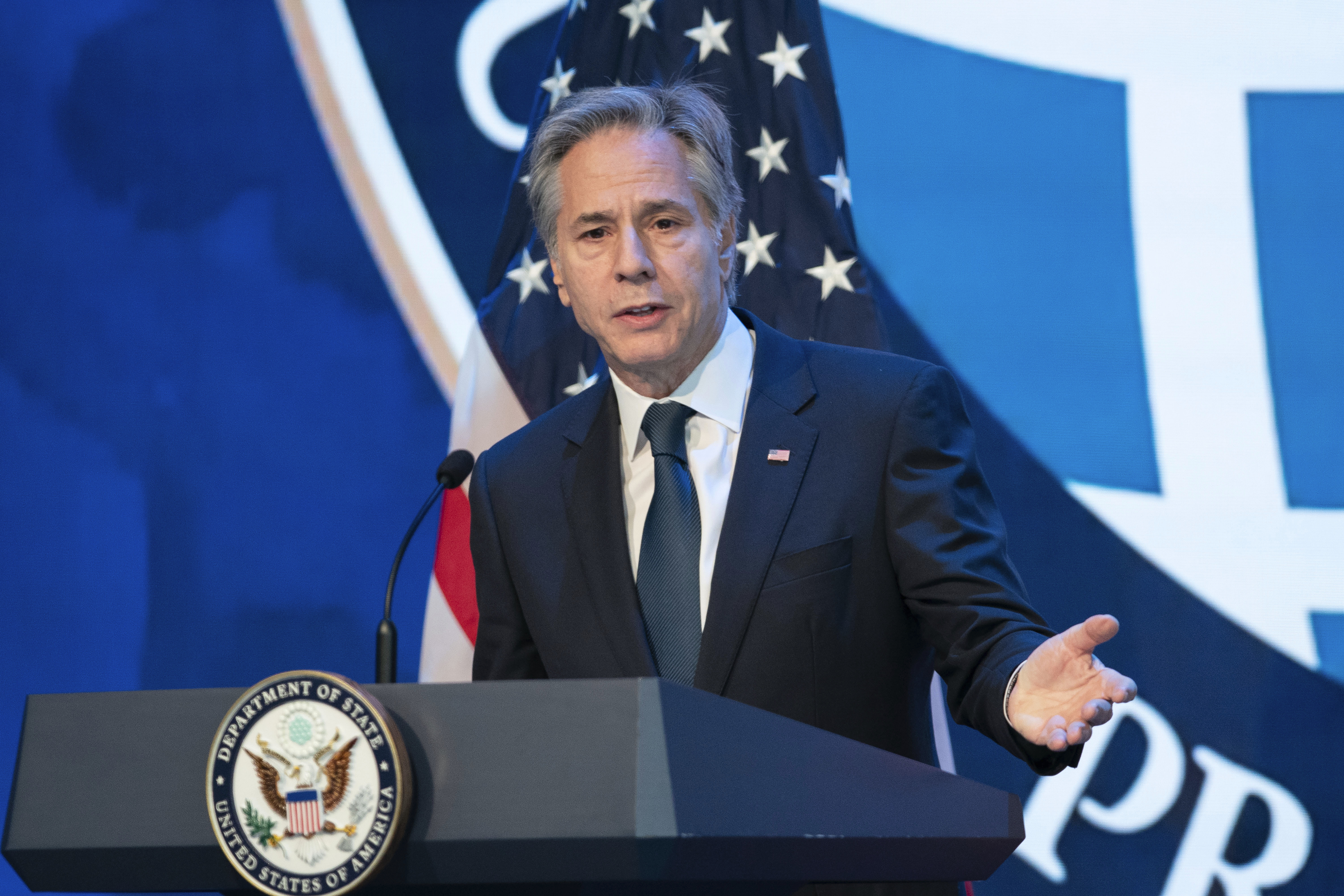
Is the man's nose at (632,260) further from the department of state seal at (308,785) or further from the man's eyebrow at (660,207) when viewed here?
the department of state seal at (308,785)

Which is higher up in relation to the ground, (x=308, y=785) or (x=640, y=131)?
(x=640, y=131)

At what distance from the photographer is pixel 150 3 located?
3625 mm

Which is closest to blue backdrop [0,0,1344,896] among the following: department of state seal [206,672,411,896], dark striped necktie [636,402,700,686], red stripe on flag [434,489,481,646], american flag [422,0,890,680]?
american flag [422,0,890,680]

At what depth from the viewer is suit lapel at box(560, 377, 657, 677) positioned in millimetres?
1446

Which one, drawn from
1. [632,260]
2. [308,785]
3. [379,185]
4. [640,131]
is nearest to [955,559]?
[632,260]

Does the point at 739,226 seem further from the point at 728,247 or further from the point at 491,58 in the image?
the point at 491,58

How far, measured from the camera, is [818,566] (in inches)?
57.6

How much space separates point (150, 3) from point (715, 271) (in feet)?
8.77

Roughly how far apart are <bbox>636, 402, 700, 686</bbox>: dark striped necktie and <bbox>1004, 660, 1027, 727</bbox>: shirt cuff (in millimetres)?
364

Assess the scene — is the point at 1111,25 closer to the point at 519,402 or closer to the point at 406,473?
the point at 519,402

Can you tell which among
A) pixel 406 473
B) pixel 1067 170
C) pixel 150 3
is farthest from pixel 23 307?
pixel 1067 170

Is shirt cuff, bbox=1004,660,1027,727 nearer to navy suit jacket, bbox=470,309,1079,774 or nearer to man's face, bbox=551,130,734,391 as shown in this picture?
navy suit jacket, bbox=470,309,1079,774

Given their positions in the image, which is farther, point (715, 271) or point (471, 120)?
point (471, 120)

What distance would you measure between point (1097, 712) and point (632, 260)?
87cm
